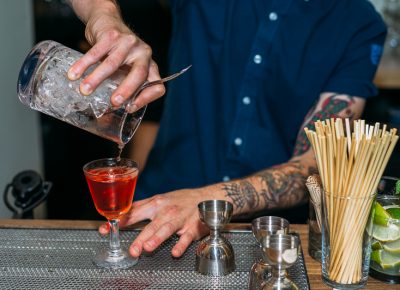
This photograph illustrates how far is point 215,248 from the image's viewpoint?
113 centimetres

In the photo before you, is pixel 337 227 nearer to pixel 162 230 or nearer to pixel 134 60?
pixel 162 230

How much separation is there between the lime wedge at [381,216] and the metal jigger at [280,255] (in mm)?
203

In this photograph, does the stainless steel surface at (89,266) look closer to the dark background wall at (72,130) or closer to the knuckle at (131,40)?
the knuckle at (131,40)

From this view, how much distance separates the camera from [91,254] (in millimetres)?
1218

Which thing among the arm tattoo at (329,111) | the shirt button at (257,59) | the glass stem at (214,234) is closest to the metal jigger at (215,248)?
the glass stem at (214,234)

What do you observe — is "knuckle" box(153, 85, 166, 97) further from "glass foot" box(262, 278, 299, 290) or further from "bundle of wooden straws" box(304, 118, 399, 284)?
"glass foot" box(262, 278, 299, 290)

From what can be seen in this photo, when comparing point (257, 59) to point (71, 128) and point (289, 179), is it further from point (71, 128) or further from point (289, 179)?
point (71, 128)

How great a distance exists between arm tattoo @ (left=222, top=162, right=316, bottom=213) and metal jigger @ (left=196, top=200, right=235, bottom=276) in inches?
13.7

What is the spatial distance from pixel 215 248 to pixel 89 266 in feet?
0.78

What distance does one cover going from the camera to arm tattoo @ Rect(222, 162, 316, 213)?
1.52m

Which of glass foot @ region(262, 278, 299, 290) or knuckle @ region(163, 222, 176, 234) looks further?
knuckle @ region(163, 222, 176, 234)

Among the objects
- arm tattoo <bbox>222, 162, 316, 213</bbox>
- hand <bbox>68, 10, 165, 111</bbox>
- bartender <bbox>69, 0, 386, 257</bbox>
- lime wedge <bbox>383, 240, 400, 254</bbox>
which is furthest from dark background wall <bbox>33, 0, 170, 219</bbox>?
lime wedge <bbox>383, 240, 400, 254</bbox>

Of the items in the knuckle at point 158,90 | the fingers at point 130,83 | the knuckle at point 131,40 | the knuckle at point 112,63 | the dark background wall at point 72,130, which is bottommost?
the dark background wall at point 72,130

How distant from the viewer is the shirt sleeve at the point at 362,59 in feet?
5.77
